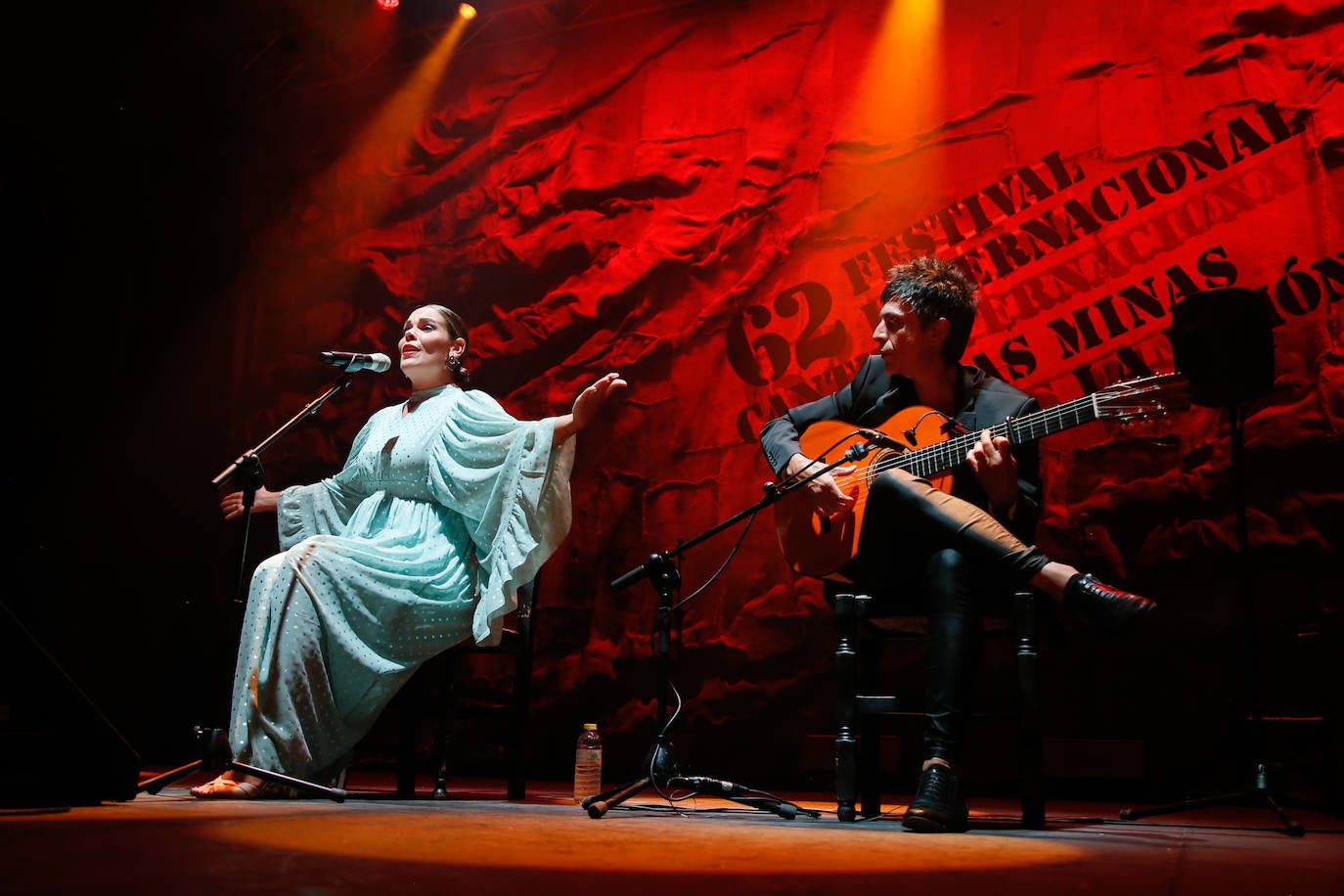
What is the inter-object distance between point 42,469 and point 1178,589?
4934mm

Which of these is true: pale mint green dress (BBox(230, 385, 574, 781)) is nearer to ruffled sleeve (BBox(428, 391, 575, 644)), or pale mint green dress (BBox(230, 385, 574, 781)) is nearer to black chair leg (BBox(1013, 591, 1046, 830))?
ruffled sleeve (BBox(428, 391, 575, 644))

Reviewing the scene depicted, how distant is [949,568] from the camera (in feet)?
8.15

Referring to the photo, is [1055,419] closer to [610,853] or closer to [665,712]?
[665,712]

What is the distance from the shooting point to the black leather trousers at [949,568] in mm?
2416

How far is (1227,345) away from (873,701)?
1.32 meters

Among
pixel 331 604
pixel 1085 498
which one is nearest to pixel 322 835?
pixel 331 604

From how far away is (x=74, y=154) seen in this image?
197 inches

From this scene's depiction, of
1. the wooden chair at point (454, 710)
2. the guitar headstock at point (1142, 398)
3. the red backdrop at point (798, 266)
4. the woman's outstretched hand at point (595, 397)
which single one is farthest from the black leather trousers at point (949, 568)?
the wooden chair at point (454, 710)

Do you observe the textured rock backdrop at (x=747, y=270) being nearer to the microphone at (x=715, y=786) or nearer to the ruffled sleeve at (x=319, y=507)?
the ruffled sleeve at (x=319, y=507)

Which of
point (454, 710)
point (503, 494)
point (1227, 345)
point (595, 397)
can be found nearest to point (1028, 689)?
point (1227, 345)

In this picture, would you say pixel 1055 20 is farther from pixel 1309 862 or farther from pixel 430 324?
pixel 1309 862

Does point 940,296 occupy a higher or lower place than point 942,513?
higher

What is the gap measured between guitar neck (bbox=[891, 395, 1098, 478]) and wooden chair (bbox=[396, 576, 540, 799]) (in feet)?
4.72

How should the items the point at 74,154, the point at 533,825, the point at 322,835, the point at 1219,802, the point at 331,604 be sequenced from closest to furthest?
1. the point at 322,835
2. the point at 533,825
3. the point at 1219,802
4. the point at 331,604
5. the point at 74,154
